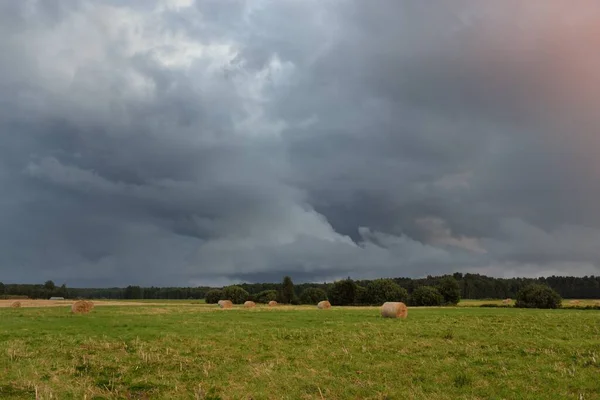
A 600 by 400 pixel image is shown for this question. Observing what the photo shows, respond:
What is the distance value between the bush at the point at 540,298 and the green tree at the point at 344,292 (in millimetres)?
40454

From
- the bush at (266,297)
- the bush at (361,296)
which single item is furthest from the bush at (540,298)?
the bush at (266,297)

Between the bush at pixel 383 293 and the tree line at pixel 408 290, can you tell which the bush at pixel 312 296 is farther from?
the bush at pixel 383 293

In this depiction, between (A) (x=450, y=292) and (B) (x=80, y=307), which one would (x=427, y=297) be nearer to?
(A) (x=450, y=292)

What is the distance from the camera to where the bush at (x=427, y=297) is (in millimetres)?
105375

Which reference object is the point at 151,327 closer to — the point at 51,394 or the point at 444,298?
the point at 51,394

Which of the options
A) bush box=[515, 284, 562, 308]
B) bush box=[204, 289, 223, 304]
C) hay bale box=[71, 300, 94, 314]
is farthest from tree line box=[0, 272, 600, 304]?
hay bale box=[71, 300, 94, 314]

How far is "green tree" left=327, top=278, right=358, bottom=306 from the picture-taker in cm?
11669

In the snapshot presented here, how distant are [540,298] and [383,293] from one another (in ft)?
120

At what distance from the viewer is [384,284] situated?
114375 millimetres

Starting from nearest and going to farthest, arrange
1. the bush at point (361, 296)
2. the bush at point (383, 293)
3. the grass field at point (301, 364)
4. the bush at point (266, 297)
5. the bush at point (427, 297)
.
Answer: the grass field at point (301, 364) < the bush at point (427, 297) < the bush at point (383, 293) < the bush at point (361, 296) < the bush at point (266, 297)

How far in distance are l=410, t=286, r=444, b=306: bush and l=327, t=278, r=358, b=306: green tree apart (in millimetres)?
16258

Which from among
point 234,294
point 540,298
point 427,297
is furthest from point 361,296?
point 540,298

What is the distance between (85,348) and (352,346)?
1504 cm

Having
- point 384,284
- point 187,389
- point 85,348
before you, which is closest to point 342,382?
point 187,389
